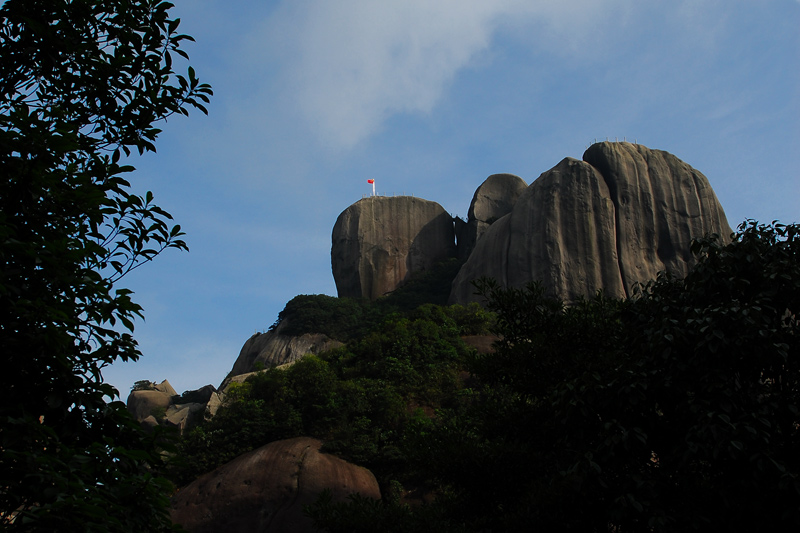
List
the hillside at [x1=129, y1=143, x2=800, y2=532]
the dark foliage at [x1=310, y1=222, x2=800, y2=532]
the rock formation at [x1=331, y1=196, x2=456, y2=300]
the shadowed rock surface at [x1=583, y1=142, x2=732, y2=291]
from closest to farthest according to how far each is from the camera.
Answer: the dark foliage at [x1=310, y1=222, x2=800, y2=532]
the hillside at [x1=129, y1=143, x2=800, y2=532]
the shadowed rock surface at [x1=583, y1=142, x2=732, y2=291]
the rock formation at [x1=331, y1=196, x2=456, y2=300]

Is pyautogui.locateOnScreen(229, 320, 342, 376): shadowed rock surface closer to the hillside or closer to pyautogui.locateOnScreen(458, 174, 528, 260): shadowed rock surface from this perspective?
pyautogui.locateOnScreen(458, 174, 528, 260): shadowed rock surface

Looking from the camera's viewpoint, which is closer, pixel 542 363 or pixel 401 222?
pixel 542 363

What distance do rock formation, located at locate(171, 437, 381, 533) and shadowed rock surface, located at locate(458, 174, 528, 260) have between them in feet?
70.2

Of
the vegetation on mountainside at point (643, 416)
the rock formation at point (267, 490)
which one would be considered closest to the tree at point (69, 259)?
the vegetation on mountainside at point (643, 416)

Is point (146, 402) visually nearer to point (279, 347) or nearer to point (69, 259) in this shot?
point (279, 347)

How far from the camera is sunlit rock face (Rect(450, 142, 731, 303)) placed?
2677 cm

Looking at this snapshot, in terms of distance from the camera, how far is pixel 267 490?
14961 millimetres

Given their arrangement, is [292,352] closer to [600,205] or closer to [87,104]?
[600,205]

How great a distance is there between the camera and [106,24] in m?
5.02

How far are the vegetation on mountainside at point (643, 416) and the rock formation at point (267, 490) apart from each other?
18.4ft

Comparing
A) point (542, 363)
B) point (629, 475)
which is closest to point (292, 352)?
point (542, 363)

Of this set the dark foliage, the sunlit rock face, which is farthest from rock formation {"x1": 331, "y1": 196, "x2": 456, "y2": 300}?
the dark foliage

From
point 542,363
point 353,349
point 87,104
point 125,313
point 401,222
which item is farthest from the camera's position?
point 401,222

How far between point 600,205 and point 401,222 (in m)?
13.3
